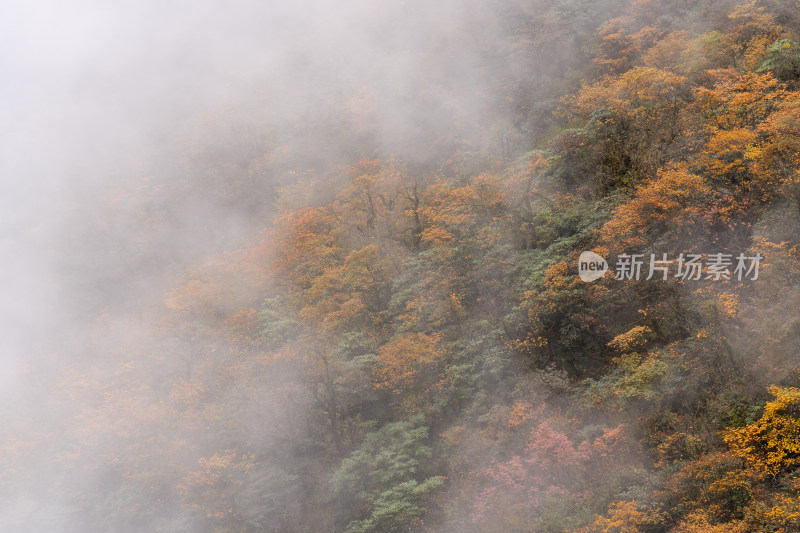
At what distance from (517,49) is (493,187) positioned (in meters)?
9.80

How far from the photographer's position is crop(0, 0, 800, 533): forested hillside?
11344 mm

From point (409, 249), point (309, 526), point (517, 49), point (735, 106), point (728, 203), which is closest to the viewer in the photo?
point (728, 203)

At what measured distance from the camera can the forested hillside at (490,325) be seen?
37.2 feet

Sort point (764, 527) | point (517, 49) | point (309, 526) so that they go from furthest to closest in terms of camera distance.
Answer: point (517, 49), point (309, 526), point (764, 527)

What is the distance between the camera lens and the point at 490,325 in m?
15.5

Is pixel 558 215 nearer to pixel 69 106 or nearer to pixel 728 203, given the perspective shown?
pixel 728 203

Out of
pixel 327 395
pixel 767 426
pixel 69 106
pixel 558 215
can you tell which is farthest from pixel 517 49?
pixel 69 106

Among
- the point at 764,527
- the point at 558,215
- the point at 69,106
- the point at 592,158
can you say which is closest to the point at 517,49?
the point at 592,158

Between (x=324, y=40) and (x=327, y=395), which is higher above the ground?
(x=324, y=40)

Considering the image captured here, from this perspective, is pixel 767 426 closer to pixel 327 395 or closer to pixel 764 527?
pixel 764 527

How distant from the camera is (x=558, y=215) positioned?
15867 mm

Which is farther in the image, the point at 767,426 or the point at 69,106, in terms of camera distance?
the point at 69,106

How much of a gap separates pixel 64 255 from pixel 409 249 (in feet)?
56.5

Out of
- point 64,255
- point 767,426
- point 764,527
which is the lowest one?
point 764,527
